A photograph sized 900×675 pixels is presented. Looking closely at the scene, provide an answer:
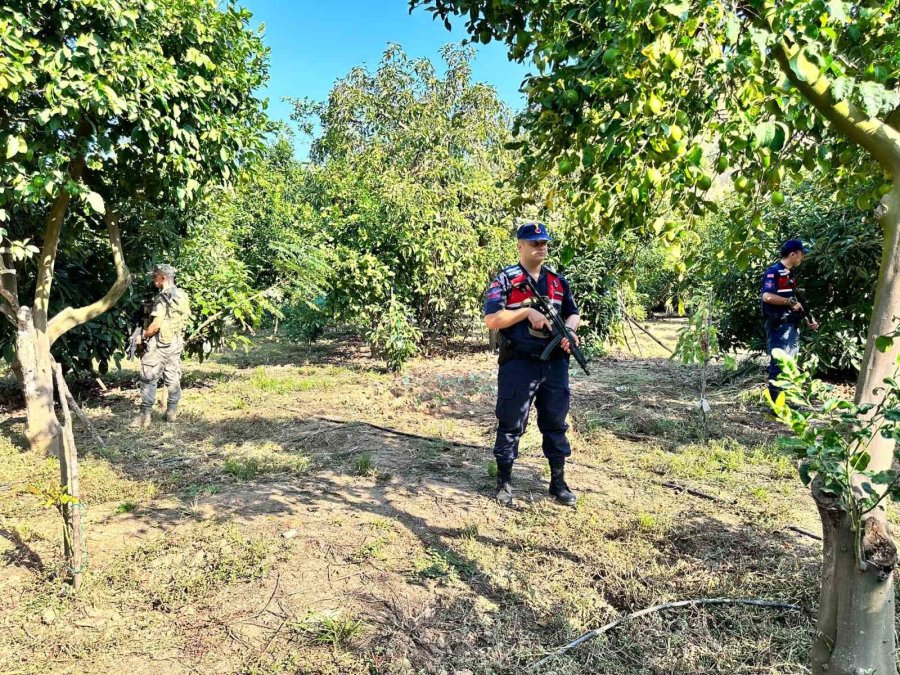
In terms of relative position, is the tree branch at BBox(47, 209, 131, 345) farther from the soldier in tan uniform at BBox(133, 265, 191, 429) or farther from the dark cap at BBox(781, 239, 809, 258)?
the dark cap at BBox(781, 239, 809, 258)

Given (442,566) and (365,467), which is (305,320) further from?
(442,566)

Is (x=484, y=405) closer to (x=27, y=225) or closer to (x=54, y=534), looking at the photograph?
(x=54, y=534)

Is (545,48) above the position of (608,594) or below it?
above

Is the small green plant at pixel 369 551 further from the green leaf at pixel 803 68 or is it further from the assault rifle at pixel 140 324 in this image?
the assault rifle at pixel 140 324

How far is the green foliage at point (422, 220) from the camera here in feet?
30.5

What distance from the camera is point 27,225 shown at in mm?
5520

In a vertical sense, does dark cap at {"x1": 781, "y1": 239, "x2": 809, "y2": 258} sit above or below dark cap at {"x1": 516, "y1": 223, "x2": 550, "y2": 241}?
above

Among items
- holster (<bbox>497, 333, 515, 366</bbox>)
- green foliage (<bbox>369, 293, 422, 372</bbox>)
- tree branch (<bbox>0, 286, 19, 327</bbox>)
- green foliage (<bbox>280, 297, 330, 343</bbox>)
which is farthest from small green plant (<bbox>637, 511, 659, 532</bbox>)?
green foliage (<bbox>280, 297, 330, 343</bbox>)

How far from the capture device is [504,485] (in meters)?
3.83

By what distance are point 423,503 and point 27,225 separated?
5111 millimetres

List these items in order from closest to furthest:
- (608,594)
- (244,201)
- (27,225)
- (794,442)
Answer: (794,442) < (608,594) < (27,225) < (244,201)

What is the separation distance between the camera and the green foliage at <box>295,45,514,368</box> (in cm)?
928

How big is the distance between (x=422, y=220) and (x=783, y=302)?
5883 mm

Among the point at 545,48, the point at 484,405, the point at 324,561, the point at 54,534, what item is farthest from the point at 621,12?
the point at 484,405
